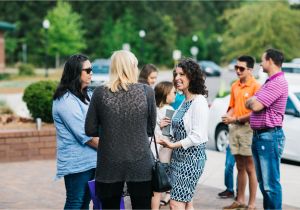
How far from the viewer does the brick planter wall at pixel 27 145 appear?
31.8 ft

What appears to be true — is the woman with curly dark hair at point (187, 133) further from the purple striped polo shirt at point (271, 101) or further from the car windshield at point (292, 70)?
the car windshield at point (292, 70)

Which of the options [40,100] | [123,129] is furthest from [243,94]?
[40,100]

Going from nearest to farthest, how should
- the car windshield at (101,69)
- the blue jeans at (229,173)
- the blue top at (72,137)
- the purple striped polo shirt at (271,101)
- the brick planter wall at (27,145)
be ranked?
the blue top at (72,137) < the purple striped polo shirt at (271,101) < the blue jeans at (229,173) < the brick planter wall at (27,145) < the car windshield at (101,69)

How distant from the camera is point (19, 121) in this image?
11.5 meters

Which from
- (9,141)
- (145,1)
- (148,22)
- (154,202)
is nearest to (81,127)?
(154,202)

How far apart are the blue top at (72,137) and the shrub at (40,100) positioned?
5766 mm

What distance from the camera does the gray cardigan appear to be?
13.3 feet

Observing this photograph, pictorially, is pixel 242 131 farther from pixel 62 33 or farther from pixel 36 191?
pixel 62 33

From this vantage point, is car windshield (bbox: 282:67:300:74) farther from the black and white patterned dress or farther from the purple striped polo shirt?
the black and white patterned dress

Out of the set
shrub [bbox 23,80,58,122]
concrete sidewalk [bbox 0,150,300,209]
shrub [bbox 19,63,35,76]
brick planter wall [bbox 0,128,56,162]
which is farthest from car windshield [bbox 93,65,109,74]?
shrub [bbox 19,63,35,76]

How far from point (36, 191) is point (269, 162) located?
139 inches

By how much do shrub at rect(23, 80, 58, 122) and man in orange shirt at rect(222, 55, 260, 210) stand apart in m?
4.62

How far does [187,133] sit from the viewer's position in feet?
16.1

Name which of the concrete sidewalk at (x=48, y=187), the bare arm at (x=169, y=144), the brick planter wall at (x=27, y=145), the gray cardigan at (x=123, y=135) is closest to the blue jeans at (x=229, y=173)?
the concrete sidewalk at (x=48, y=187)
